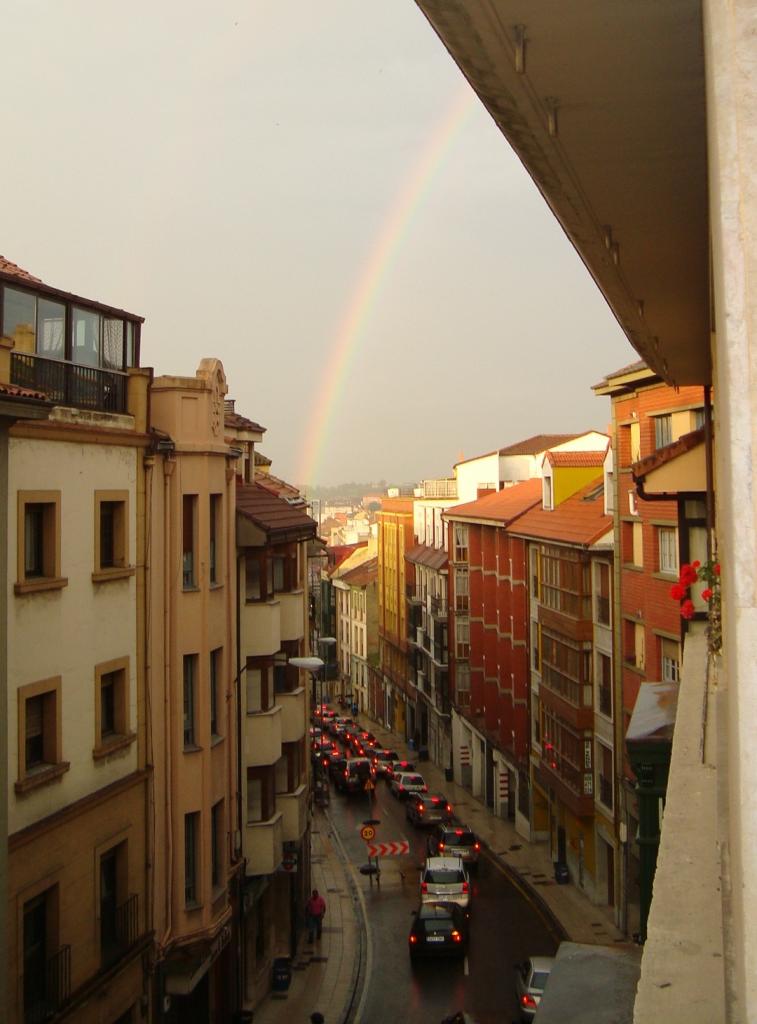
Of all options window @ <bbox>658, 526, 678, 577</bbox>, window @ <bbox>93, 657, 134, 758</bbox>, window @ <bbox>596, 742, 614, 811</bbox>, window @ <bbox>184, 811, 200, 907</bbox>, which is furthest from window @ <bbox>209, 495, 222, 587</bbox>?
window @ <bbox>596, 742, 614, 811</bbox>

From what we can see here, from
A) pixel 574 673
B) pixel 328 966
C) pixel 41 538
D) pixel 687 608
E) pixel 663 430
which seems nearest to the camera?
pixel 687 608

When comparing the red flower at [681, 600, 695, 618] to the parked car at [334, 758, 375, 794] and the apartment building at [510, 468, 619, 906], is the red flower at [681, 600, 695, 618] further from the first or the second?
the parked car at [334, 758, 375, 794]

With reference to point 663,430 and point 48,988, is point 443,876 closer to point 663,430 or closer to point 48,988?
point 663,430

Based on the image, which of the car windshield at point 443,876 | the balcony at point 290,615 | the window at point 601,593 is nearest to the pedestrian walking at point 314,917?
the car windshield at point 443,876

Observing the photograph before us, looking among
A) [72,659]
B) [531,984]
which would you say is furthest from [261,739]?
[72,659]

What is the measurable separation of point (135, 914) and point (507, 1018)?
11346mm

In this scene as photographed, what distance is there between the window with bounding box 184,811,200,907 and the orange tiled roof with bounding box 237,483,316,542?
7146 mm

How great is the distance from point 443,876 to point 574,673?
8515 millimetres

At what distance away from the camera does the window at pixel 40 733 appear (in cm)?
1479

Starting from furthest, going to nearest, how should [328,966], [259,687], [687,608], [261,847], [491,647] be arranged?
[491,647], [328,966], [259,687], [261,847], [687,608]

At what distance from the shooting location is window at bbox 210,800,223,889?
20750mm

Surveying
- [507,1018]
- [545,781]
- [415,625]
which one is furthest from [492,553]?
[507,1018]

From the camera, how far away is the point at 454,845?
1566 inches

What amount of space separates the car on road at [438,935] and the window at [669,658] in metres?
9.79
